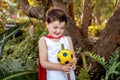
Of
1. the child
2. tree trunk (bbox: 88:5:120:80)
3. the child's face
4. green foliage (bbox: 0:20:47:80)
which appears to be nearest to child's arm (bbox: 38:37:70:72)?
the child

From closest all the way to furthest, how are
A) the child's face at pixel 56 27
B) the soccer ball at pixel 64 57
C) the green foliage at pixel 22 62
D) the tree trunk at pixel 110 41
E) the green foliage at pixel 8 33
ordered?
1. the soccer ball at pixel 64 57
2. the child's face at pixel 56 27
3. the green foliage at pixel 22 62
4. the green foliage at pixel 8 33
5. the tree trunk at pixel 110 41

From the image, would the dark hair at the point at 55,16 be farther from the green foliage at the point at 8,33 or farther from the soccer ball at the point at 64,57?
the green foliage at the point at 8,33

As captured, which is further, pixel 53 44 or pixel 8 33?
pixel 8 33

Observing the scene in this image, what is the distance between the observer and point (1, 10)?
795 centimetres

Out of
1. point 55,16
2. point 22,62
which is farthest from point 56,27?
point 22,62

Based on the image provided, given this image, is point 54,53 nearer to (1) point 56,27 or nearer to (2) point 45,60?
(2) point 45,60

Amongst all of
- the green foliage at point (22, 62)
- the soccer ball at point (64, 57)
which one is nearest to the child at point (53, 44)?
the soccer ball at point (64, 57)

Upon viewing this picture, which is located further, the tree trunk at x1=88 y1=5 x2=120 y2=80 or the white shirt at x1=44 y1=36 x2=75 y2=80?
the tree trunk at x1=88 y1=5 x2=120 y2=80

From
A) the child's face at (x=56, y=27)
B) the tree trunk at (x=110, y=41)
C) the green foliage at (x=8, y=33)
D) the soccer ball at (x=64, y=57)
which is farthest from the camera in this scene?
the tree trunk at (x=110, y=41)

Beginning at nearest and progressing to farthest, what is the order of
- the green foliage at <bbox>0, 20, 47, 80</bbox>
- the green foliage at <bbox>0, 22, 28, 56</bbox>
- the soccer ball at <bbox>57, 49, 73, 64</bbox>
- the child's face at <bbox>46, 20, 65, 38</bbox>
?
1. the soccer ball at <bbox>57, 49, 73, 64</bbox>
2. the child's face at <bbox>46, 20, 65, 38</bbox>
3. the green foliage at <bbox>0, 20, 47, 80</bbox>
4. the green foliage at <bbox>0, 22, 28, 56</bbox>

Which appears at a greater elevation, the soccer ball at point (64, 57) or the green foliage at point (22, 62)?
the soccer ball at point (64, 57)

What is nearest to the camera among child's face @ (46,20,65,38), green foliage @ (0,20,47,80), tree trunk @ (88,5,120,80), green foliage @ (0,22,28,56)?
child's face @ (46,20,65,38)

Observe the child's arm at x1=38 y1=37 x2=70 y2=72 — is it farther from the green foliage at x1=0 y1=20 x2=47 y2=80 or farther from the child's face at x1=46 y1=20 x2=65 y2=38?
the green foliage at x1=0 y1=20 x2=47 y2=80

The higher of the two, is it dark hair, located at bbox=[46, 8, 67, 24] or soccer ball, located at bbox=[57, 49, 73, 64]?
dark hair, located at bbox=[46, 8, 67, 24]
